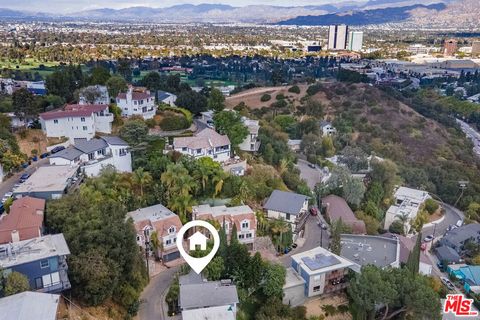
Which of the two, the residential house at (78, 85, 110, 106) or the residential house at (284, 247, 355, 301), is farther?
the residential house at (78, 85, 110, 106)

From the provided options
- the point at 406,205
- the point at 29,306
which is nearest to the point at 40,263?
the point at 29,306

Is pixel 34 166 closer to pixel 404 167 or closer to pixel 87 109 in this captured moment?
pixel 87 109

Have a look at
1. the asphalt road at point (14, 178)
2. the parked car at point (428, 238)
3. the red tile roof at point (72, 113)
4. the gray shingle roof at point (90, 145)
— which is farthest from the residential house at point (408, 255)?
the asphalt road at point (14, 178)

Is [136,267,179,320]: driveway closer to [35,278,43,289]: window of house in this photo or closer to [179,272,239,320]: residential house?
[179,272,239,320]: residential house

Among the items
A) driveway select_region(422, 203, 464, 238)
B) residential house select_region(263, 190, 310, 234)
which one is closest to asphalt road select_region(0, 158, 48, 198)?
residential house select_region(263, 190, 310, 234)

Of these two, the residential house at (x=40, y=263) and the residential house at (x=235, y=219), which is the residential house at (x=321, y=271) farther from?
the residential house at (x=40, y=263)

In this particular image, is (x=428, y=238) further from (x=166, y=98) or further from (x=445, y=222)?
(x=166, y=98)
